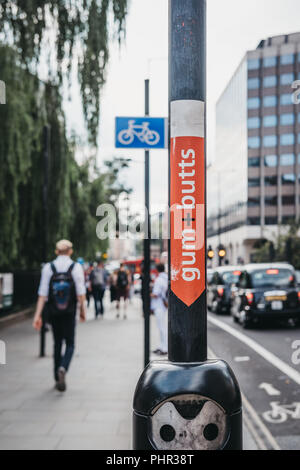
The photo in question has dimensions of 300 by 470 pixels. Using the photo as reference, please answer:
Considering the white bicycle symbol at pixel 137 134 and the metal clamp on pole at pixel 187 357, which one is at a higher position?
the white bicycle symbol at pixel 137 134

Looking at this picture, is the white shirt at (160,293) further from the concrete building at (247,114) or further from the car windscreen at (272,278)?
the concrete building at (247,114)

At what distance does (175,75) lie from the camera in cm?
187

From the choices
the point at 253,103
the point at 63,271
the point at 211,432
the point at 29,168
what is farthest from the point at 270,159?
the point at 29,168

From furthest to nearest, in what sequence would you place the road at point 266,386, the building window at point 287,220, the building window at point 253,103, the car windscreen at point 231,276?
the building window at point 287,220
the car windscreen at point 231,276
the road at point 266,386
the building window at point 253,103

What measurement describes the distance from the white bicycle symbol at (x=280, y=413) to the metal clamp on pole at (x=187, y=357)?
3.83 m

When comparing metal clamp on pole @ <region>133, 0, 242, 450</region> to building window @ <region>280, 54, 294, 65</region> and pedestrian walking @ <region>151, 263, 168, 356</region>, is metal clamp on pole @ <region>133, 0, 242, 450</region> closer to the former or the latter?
building window @ <region>280, 54, 294, 65</region>

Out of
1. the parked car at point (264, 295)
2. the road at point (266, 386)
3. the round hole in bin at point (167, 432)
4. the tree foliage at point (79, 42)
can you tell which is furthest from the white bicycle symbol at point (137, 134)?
the parked car at point (264, 295)

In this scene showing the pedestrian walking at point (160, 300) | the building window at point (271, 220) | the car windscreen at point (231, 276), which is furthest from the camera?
the building window at point (271, 220)

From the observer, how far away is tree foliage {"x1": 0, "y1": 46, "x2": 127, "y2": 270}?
32.9 ft

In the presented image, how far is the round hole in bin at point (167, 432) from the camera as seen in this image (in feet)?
5.75

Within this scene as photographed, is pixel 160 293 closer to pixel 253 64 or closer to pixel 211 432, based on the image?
pixel 253 64

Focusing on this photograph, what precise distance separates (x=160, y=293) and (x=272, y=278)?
567 centimetres

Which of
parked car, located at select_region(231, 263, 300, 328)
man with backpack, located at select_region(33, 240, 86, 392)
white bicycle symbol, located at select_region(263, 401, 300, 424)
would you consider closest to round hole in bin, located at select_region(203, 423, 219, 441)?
white bicycle symbol, located at select_region(263, 401, 300, 424)

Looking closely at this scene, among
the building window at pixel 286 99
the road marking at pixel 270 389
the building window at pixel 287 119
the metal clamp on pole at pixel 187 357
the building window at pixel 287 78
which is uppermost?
the building window at pixel 287 78
